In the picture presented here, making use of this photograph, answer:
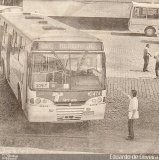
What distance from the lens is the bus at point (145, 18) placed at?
33.6 metres

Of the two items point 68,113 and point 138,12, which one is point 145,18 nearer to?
point 138,12

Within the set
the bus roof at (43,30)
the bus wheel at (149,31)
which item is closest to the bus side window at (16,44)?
the bus roof at (43,30)

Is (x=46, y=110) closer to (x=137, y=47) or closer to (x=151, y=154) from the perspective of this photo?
(x=151, y=154)

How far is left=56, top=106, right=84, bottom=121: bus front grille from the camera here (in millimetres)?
13258

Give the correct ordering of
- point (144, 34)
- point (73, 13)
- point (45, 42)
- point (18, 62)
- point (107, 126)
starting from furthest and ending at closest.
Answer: point (73, 13) < point (144, 34) < point (18, 62) < point (107, 126) < point (45, 42)

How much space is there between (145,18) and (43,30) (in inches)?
810

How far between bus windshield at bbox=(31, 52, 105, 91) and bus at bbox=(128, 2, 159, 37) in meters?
21.0

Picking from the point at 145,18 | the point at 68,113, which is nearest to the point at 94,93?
the point at 68,113

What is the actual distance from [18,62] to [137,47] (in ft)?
49.9

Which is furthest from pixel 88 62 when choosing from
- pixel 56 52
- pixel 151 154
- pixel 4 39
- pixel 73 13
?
pixel 73 13

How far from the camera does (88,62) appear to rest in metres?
13.5

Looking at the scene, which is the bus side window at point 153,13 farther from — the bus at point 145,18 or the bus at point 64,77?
the bus at point 64,77

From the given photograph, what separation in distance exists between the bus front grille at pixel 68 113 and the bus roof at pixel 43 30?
181cm

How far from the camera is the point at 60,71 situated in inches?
521
